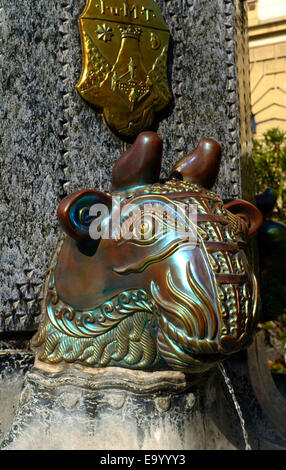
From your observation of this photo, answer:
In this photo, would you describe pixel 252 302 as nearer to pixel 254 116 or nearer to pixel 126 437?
pixel 126 437

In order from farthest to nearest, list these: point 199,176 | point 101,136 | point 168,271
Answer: point 101,136, point 199,176, point 168,271

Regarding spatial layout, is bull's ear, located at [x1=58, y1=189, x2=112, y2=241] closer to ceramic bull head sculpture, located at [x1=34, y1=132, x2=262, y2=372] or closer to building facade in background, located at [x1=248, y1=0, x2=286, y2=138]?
ceramic bull head sculpture, located at [x1=34, y1=132, x2=262, y2=372]

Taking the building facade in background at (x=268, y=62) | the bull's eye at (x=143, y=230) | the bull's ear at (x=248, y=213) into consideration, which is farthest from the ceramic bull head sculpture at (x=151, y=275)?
the building facade in background at (x=268, y=62)

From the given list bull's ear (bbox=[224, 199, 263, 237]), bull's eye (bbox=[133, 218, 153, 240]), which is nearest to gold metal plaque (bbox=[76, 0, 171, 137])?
bull's ear (bbox=[224, 199, 263, 237])

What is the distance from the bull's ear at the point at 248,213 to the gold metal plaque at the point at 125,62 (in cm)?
59

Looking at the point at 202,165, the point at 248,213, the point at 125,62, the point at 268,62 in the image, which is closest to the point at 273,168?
the point at 268,62

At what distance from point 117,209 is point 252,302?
0.51 metres

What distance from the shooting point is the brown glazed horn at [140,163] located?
202 centimetres

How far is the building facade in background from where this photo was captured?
9.62 m

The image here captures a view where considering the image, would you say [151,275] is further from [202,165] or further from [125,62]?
[125,62]

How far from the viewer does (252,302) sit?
1948mm

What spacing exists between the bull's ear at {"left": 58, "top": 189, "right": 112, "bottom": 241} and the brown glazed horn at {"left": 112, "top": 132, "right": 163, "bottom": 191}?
0.10 metres

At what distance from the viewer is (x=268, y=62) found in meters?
9.80
